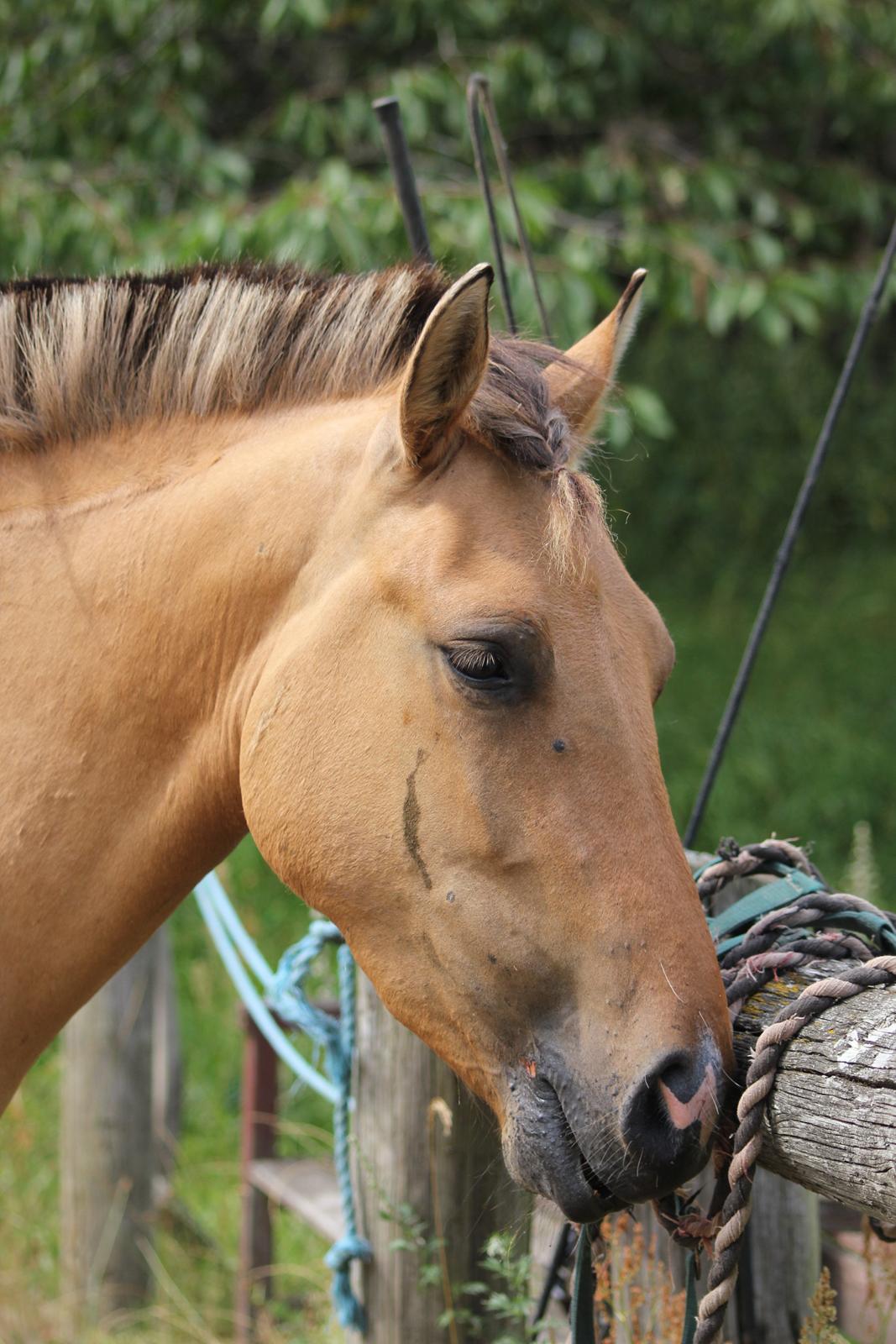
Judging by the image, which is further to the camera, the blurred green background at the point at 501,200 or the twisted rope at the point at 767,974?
the blurred green background at the point at 501,200

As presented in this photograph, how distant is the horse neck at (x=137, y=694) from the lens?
5.99ft

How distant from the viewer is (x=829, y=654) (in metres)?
8.25

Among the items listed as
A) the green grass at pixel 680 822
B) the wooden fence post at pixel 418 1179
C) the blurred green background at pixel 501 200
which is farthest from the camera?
the blurred green background at pixel 501 200

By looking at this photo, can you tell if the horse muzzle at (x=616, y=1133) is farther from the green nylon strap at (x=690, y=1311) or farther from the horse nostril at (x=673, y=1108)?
the green nylon strap at (x=690, y=1311)

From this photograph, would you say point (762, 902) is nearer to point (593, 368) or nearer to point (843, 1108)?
point (843, 1108)

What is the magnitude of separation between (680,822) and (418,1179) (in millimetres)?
4374

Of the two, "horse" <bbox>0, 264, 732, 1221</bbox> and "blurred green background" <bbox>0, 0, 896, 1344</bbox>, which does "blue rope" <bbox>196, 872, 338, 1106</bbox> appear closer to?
"blurred green background" <bbox>0, 0, 896, 1344</bbox>

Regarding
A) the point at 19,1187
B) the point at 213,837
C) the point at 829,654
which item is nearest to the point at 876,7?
the point at 829,654

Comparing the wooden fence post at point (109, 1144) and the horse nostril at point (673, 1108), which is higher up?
the horse nostril at point (673, 1108)

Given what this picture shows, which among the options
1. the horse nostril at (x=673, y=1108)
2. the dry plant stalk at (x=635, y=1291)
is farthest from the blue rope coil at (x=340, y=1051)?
the horse nostril at (x=673, y=1108)

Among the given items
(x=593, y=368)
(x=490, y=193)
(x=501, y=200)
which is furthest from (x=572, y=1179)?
(x=501, y=200)

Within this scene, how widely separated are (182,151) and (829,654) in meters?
5.10

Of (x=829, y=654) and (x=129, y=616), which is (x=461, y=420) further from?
(x=829, y=654)

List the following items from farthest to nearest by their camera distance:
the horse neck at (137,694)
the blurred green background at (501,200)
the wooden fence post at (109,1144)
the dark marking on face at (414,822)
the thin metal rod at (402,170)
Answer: the blurred green background at (501,200) < the wooden fence post at (109,1144) < the thin metal rod at (402,170) < the horse neck at (137,694) < the dark marking on face at (414,822)
